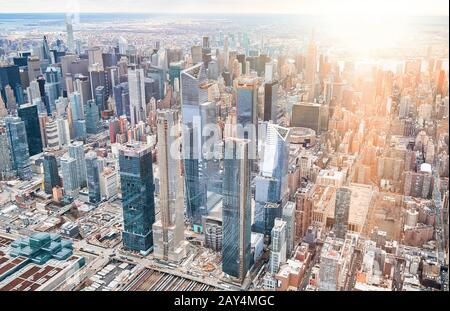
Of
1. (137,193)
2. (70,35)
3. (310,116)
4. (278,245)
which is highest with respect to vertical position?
(70,35)

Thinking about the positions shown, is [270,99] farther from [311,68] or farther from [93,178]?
[93,178]

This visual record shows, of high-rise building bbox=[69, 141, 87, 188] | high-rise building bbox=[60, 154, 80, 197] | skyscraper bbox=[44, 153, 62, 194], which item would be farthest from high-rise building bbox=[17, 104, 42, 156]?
high-rise building bbox=[60, 154, 80, 197]

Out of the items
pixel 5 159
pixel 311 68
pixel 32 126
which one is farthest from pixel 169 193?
pixel 32 126

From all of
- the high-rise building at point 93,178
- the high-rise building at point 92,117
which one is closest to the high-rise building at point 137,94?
the high-rise building at point 92,117

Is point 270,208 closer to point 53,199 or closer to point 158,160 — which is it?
point 158,160

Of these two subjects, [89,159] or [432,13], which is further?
[89,159]
